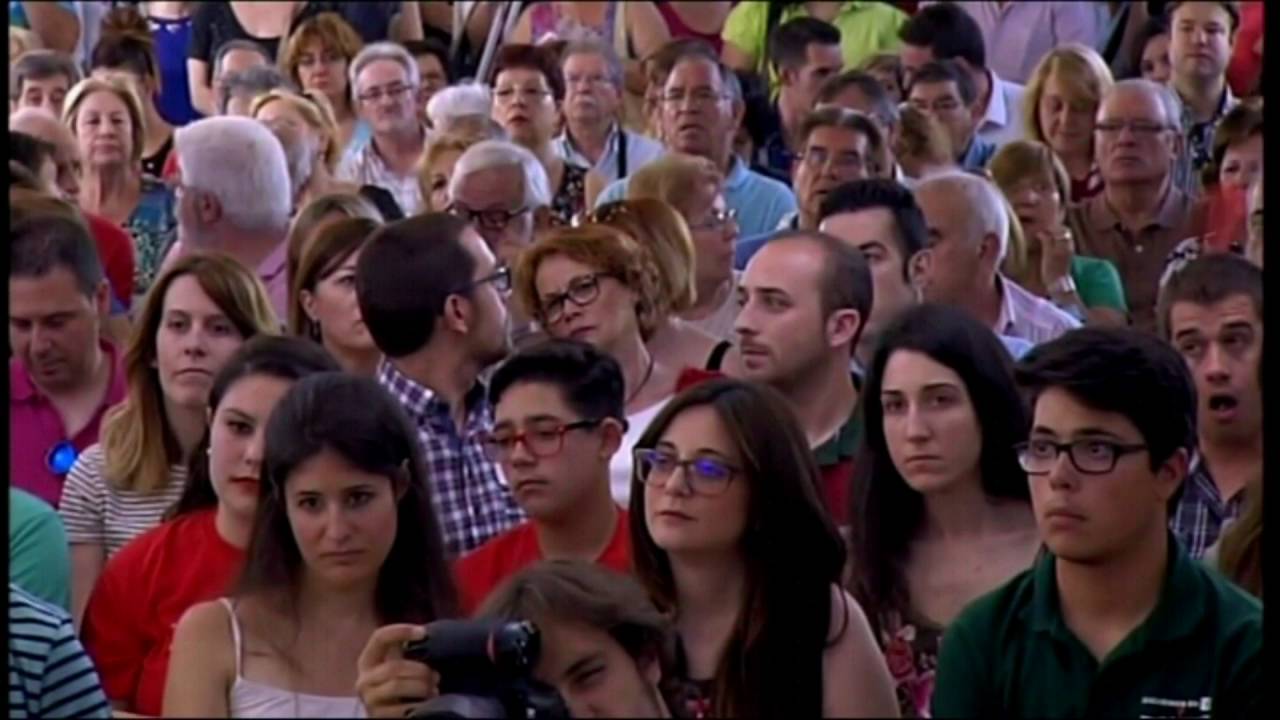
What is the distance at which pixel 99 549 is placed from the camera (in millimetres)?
4832

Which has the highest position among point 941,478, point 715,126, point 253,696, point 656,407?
point 715,126

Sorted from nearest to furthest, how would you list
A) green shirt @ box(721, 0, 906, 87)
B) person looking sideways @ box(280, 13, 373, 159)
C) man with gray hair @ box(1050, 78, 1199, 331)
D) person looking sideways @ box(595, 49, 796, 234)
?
man with gray hair @ box(1050, 78, 1199, 331) < person looking sideways @ box(595, 49, 796, 234) < person looking sideways @ box(280, 13, 373, 159) < green shirt @ box(721, 0, 906, 87)

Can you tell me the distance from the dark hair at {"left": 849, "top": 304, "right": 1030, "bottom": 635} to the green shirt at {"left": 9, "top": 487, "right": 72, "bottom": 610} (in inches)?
46.0

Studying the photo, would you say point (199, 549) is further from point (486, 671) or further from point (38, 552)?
point (486, 671)

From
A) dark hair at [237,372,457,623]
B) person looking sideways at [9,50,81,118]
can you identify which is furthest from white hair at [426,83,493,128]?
dark hair at [237,372,457,623]

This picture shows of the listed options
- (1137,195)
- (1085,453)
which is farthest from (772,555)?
(1137,195)

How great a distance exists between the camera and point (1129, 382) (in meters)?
3.55

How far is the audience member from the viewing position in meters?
9.45

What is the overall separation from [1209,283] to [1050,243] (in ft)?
7.62

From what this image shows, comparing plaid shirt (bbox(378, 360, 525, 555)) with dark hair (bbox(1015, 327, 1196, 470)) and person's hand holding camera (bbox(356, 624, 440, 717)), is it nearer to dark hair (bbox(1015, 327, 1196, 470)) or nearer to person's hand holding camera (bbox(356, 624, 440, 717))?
dark hair (bbox(1015, 327, 1196, 470))

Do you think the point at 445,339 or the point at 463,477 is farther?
the point at 445,339

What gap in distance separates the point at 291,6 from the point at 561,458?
276 inches

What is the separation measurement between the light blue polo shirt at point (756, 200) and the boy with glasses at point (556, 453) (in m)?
3.46

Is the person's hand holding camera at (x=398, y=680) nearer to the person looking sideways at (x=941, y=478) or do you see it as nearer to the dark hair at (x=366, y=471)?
the dark hair at (x=366, y=471)
